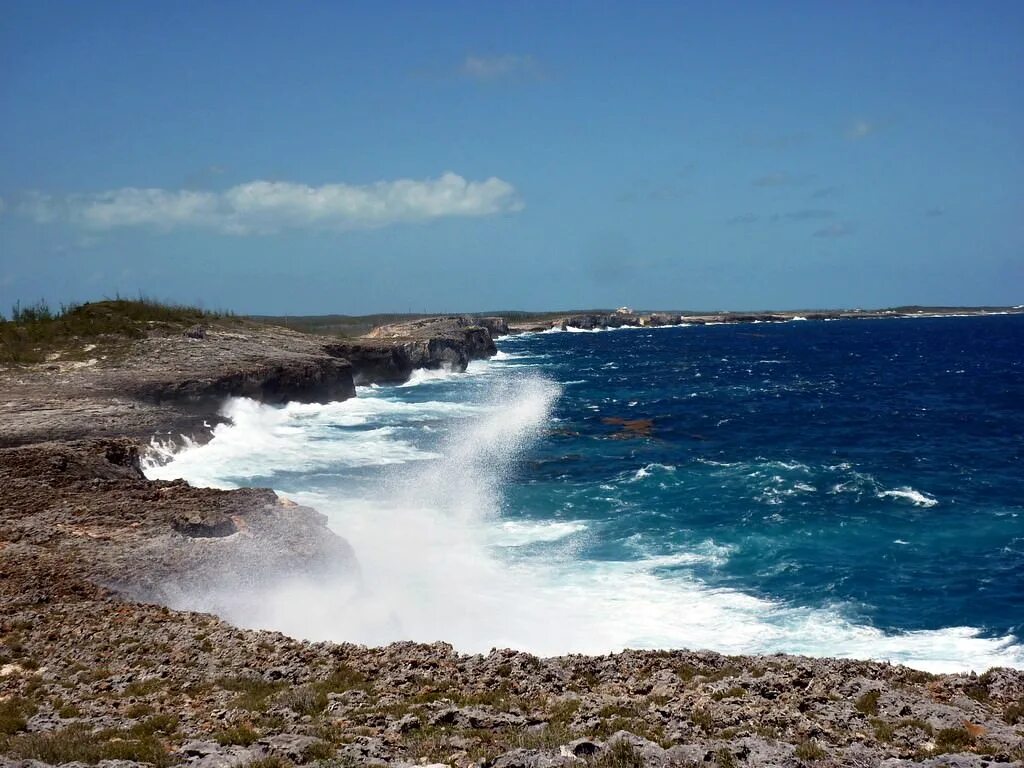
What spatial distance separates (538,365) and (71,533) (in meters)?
98.8

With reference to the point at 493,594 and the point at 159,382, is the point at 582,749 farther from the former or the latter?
the point at 159,382

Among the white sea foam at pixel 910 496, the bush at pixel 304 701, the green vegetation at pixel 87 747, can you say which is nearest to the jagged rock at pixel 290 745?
→ the bush at pixel 304 701

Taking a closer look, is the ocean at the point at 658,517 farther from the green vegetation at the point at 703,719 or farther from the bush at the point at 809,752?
the bush at the point at 809,752

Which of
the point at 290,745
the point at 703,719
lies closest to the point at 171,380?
the point at 290,745

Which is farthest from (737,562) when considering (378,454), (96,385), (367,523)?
(96,385)

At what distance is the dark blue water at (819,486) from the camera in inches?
1081

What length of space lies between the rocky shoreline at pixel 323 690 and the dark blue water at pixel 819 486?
11654 millimetres

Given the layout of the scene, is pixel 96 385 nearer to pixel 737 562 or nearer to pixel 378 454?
pixel 378 454

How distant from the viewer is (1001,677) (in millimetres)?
14297

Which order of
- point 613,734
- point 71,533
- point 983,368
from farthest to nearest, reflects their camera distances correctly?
point 983,368, point 71,533, point 613,734

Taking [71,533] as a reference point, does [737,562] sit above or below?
below

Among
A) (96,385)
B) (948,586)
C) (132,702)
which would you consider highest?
(96,385)

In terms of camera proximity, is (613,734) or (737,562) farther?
(737,562)

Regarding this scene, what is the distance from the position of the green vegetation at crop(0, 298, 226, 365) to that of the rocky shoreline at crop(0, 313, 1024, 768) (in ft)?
123
